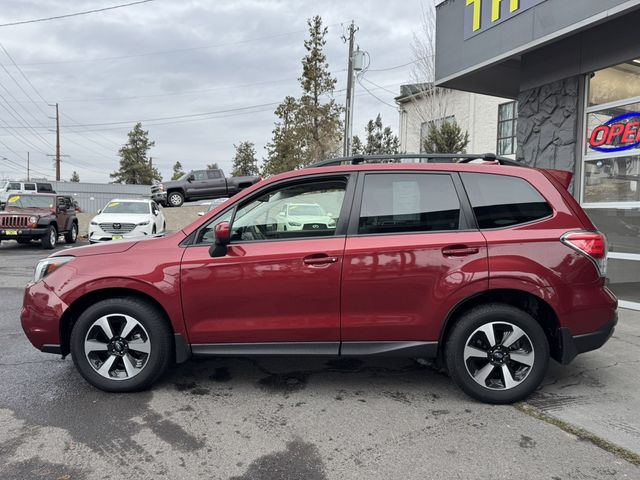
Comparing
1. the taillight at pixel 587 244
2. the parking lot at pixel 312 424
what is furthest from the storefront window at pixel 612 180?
the taillight at pixel 587 244

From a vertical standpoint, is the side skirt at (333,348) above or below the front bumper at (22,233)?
below

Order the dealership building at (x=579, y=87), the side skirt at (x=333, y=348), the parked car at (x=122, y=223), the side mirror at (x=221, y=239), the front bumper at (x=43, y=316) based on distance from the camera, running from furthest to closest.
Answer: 1. the parked car at (x=122, y=223)
2. the dealership building at (x=579, y=87)
3. the front bumper at (x=43, y=316)
4. the side skirt at (x=333, y=348)
5. the side mirror at (x=221, y=239)

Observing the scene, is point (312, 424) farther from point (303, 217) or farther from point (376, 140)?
point (376, 140)

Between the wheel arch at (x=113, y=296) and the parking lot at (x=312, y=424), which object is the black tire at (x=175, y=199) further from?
the wheel arch at (x=113, y=296)

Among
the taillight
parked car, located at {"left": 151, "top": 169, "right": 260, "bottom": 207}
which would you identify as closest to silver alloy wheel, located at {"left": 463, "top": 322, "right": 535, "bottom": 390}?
the taillight

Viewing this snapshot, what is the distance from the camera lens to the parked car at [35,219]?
14.0m

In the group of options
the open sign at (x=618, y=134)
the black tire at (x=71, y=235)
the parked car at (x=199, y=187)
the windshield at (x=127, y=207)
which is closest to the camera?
the open sign at (x=618, y=134)

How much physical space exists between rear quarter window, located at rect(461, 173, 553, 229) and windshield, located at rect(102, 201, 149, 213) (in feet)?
42.3

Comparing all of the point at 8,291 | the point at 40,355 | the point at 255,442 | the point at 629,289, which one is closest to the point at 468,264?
the point at 255,442

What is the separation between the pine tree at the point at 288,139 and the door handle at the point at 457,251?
24.2 m

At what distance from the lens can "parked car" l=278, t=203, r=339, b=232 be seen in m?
3.66

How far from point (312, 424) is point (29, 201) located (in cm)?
1521

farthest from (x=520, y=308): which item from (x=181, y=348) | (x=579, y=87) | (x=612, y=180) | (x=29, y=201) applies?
(x=29, y=201)

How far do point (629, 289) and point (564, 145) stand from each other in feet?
7.86
